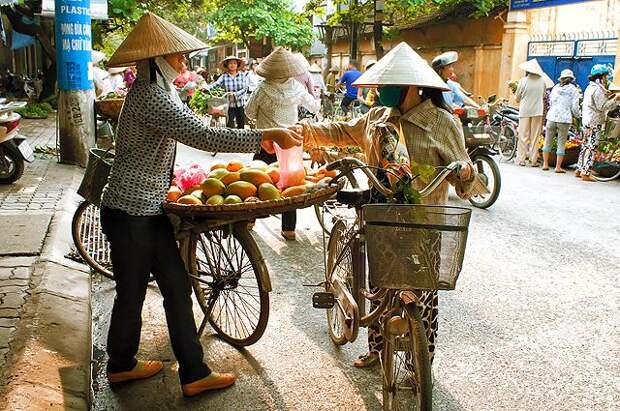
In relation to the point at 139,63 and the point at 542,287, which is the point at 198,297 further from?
the point at 542,287

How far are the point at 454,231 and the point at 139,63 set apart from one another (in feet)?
5.91

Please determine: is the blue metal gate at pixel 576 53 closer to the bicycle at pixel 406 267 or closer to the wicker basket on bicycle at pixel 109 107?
the wicker basket on bicycle at pixel 109 107

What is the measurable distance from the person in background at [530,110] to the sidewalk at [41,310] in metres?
8.88

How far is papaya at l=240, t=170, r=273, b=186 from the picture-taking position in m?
3.63

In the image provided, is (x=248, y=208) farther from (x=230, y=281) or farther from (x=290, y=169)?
(x=230, y=281)

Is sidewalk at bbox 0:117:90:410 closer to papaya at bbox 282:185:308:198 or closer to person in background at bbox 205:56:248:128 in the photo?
papaya at bbox 282:185:308:198

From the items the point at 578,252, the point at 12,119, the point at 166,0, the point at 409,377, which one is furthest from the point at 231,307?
the point at 166,0

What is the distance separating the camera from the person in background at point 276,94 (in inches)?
281

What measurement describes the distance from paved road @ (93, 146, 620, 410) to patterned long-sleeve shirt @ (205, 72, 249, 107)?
7.38m

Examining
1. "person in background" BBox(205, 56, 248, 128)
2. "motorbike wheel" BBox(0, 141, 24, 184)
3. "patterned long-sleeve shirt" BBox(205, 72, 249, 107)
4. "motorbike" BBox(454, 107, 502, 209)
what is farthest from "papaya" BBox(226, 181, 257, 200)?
"patterned long-sleeve shirt" BBox(205, 72, 249, 107)

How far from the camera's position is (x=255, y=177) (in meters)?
3.63

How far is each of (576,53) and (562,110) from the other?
5080 mm

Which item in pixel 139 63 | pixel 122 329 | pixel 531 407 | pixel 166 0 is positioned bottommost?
pixel 531 407

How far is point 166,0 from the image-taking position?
21.3 metres
